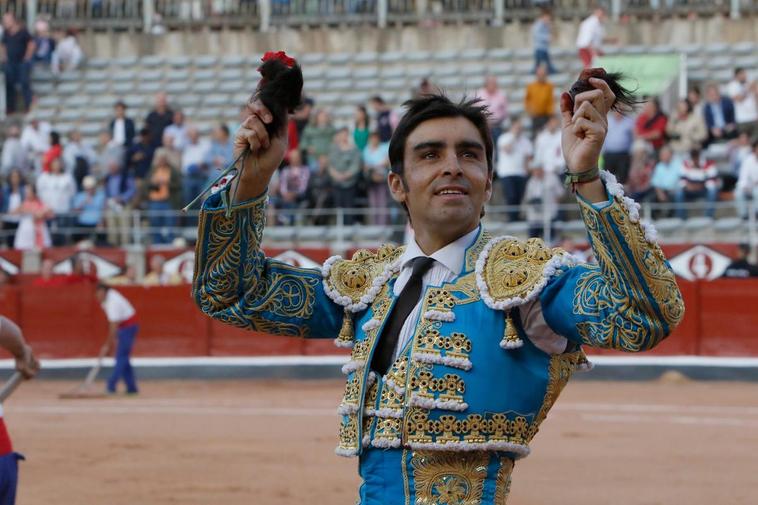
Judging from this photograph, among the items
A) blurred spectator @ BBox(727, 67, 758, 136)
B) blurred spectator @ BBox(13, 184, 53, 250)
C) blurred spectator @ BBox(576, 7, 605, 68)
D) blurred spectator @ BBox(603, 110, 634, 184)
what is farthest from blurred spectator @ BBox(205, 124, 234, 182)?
blurred spectator @ BBox(727, 67, 758, 136)

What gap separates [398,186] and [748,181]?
1092cm

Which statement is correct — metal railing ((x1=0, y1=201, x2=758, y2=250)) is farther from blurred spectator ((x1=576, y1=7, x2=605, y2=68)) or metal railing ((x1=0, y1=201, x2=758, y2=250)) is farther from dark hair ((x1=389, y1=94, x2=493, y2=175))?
dark hair ((x1=389, y1=94, x2=493, y2=175))

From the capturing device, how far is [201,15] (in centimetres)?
2084

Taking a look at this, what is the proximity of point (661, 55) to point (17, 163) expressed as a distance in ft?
23.0

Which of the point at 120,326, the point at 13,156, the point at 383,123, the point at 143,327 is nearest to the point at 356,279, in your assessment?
the point at 120,326

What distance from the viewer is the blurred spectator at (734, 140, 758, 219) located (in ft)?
44.7

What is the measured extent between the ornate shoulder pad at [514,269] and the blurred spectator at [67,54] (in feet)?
55.8

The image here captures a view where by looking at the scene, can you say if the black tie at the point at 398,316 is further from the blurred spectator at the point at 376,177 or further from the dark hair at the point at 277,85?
the blurred spectator at the point at 376,177

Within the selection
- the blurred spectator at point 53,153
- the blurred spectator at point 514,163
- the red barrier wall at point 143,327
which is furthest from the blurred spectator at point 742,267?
the blurred spectator at point 53,153

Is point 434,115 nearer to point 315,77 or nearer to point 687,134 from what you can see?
point 687,134

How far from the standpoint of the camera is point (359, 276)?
333 centimetres

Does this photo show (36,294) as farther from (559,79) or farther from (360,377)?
(360,377)

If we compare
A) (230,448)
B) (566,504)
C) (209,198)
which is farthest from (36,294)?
(209,198)

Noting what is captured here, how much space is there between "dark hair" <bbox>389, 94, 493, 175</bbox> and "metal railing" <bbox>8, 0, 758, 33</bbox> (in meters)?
16.4
